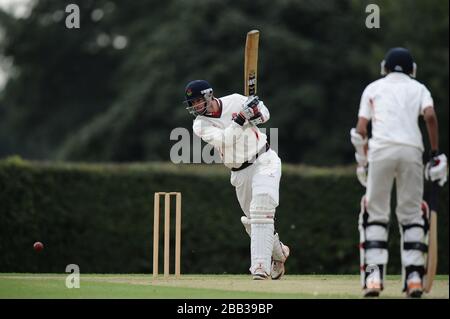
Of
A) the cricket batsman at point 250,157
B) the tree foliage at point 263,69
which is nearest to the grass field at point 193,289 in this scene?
the cricket batsman at point 250,157

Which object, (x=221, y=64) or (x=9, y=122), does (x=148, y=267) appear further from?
(x=9, y=122)

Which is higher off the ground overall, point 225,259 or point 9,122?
point 9,122

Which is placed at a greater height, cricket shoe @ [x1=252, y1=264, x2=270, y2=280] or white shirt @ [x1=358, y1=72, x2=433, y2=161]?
white shirt @ [x1=358, y1=72, x2=433, y2=161]

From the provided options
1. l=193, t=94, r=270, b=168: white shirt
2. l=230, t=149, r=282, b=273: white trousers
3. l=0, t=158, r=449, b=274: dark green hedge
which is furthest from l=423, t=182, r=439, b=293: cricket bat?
l=0, t=158, r=449, b=274: dark green hedge

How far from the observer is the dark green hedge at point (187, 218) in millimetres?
14961

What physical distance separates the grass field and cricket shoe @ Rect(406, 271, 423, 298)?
0.14 metres

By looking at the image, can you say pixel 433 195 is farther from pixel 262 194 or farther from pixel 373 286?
pixel 262 194

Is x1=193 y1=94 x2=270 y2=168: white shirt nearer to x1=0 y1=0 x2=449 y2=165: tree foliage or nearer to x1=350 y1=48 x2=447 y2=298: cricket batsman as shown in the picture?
x1=350 y1=48 x2=447 y2=298: cricket batsman

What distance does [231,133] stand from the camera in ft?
31.6

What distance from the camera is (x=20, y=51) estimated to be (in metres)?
31.7

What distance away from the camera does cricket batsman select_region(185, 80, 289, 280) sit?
9617 millimetres

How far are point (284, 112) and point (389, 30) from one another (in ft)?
10.2

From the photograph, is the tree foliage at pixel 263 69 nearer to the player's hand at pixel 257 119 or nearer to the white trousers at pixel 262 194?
the white trousers at pixel 262 194
